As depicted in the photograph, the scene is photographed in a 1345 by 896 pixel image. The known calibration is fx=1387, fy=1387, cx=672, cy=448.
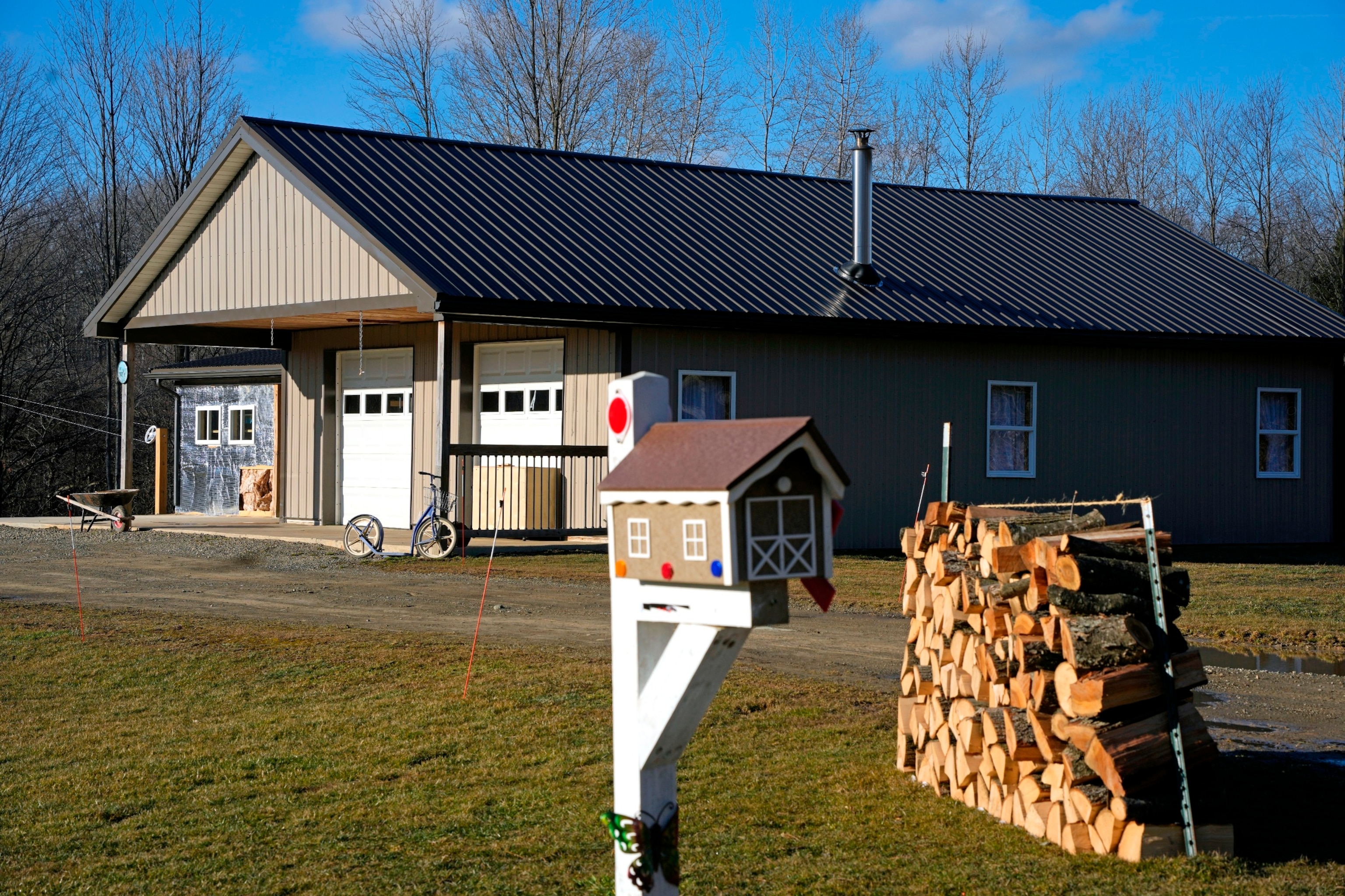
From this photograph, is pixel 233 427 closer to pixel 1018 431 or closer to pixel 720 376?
pixel 720 376

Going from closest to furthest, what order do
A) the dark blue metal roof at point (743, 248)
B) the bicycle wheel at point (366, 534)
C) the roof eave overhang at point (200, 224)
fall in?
the roof eave overhang at point (200, 224)
the bicycle wheel at point (366, 534)
the dark blue metal roof at point (743, 248)

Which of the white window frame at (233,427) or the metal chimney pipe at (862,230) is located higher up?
the metal chimney pipe at (862,230)

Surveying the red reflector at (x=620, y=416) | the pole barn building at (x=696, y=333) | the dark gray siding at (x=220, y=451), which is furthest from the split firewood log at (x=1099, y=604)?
the dark gray siding at (x=220, y=451)

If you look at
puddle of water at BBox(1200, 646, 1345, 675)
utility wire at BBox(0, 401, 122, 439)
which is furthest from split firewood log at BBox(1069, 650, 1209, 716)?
utility wire at BBox(0, 401, 122, 439)

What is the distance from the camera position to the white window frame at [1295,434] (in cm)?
2153

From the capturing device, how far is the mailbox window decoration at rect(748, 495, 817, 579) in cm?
341

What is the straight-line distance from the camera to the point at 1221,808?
6.16 m

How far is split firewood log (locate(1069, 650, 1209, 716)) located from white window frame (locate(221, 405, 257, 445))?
20562 millimetres

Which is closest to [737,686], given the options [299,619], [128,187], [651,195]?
[299,619]

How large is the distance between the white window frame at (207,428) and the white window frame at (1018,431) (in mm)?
13819

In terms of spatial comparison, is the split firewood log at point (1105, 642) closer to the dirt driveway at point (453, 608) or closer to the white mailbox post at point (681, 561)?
the dirt driveway at point (453, 608)

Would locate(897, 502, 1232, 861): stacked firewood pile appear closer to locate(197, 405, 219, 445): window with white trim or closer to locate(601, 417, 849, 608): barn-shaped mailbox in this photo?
locate(601, 417, 849, 608): barn-shaped mailbox

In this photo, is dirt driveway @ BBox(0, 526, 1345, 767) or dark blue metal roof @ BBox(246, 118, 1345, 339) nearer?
dirt driveway @ BBox(0, 526, 1345, 767)

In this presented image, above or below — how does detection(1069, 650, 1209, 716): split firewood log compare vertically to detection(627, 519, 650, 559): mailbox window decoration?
below
